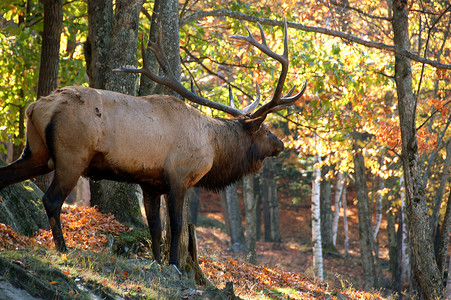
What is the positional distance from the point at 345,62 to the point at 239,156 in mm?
6057

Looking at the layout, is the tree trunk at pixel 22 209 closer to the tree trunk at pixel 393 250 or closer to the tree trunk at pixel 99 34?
the tree trunk at pixel 99 34

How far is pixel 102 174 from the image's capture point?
22.2 feet

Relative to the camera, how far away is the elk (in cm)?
615

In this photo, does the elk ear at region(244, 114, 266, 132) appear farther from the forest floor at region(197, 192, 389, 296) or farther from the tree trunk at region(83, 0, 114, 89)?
the forest floor at region(197, 192, 389, 296)

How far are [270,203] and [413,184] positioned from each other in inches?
811

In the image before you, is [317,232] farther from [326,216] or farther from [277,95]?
[277,95]

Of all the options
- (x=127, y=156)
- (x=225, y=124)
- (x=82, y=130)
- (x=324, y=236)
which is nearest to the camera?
(x=82, y=130)

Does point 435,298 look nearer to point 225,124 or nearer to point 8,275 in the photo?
point 225,124

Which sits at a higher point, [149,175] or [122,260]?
[149,175]

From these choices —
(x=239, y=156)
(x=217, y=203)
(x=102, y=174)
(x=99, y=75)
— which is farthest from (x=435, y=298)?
(x=217, y=203)

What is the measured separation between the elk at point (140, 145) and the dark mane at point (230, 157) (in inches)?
0.6

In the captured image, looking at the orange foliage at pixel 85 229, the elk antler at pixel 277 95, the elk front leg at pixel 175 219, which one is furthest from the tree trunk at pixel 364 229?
the elk front leg at pixel 175 219

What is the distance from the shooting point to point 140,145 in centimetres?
675

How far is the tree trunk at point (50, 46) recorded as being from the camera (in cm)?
1031
